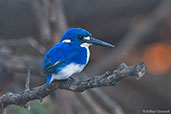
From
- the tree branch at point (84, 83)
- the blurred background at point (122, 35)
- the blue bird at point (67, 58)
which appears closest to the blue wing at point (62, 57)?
the blue bird at point (67, 58)

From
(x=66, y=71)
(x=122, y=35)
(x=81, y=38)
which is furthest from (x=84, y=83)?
(x=122, y=35)

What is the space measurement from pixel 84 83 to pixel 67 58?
381mm

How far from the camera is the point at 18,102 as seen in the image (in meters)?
2.58

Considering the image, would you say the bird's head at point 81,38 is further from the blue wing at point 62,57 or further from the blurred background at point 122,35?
the blurred background at point 122,35

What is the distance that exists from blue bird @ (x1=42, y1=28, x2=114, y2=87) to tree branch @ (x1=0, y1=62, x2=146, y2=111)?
90 mm

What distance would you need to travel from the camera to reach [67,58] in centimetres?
253

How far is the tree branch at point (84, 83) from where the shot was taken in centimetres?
195

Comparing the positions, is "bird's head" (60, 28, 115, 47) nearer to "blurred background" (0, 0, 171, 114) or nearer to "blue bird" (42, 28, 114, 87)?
"blue bird" (42, 28, 114, 87)

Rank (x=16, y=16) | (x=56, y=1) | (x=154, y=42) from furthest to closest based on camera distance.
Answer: (x=154, y=42) < (x=16, y=16) < (x=56, y=1)

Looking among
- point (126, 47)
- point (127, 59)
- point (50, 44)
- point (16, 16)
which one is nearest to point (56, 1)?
point (50, 44)

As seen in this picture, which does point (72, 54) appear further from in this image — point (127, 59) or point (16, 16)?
point (127, 59)

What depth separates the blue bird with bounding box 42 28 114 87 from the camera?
247cm

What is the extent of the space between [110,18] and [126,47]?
680 millimetres

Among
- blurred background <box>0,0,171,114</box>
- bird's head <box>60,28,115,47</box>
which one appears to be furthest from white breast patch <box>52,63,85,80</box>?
blurred background <box>0,0,171,114</box>
